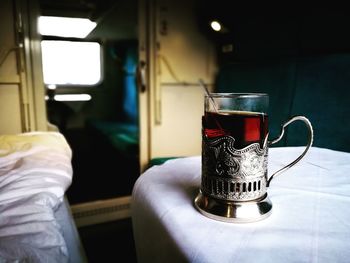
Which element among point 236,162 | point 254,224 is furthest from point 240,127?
point 254,224

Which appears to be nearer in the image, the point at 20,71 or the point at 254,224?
the point at 254,224

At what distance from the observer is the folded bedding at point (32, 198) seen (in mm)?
658

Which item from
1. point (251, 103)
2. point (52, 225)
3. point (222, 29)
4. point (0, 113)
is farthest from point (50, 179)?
point (222, 29)

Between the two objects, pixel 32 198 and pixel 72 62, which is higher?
pixel 72 62

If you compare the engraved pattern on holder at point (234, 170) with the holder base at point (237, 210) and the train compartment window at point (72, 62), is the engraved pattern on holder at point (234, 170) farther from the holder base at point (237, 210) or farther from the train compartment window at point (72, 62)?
the train compartment window at point (72, 62)

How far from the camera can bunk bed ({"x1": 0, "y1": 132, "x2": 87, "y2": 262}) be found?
664 mm

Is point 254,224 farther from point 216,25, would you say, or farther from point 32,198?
point 216,25

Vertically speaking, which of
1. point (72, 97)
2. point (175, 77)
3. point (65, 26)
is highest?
point (65, 26)

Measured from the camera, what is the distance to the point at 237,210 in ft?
1.80

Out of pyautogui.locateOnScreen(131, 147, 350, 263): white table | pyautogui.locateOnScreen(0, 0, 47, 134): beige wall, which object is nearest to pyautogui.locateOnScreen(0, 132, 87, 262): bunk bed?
pyautogui.locateOnScreen(131, 147, 350, 263): white table

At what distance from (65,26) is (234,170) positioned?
2506 mm

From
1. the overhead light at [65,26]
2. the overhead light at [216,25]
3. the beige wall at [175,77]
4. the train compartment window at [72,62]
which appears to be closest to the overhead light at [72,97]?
the train compartment window at [72,62]

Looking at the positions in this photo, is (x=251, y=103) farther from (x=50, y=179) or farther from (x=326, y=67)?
(x=326, y=67)

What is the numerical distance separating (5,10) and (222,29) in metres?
1.75
